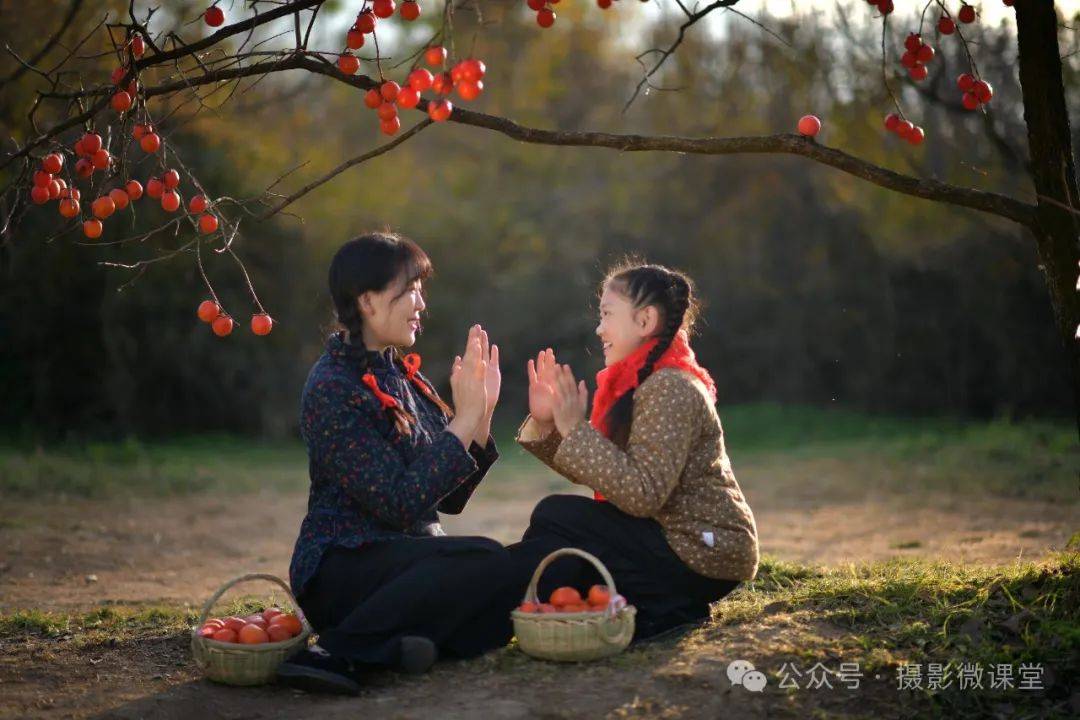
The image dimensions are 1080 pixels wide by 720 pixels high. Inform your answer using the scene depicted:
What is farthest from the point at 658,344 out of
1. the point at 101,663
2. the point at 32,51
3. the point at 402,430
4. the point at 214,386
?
the point at 214,386

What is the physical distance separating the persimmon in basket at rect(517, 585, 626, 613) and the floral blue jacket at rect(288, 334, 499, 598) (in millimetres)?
412

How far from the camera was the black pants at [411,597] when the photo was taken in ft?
10.8

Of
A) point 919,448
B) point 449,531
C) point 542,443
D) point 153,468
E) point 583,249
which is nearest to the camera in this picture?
point 542,443

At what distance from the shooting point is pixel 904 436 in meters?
10.6

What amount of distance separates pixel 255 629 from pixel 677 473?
1.26 metres

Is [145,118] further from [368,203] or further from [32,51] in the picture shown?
[368,203]

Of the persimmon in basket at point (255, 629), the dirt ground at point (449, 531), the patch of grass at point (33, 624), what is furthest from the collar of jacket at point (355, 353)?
the patch of grass at point (33, 624)

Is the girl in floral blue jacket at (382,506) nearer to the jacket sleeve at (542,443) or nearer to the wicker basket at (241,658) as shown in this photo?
the wicker basket at (241,658)

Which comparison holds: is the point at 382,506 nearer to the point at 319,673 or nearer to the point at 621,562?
the point at 319,673

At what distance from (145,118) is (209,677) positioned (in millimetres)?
1788

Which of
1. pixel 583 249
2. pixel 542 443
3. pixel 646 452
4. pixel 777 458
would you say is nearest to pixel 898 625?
pixel 646 452

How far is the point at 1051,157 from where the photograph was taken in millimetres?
3836

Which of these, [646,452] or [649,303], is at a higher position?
[649,303]

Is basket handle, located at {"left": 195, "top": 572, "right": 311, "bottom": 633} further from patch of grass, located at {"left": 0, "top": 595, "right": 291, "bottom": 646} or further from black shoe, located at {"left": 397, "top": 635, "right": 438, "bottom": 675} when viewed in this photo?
patch of grass, located at {"left": 0, "top": 595, "right": 291, "bottom": 646}
